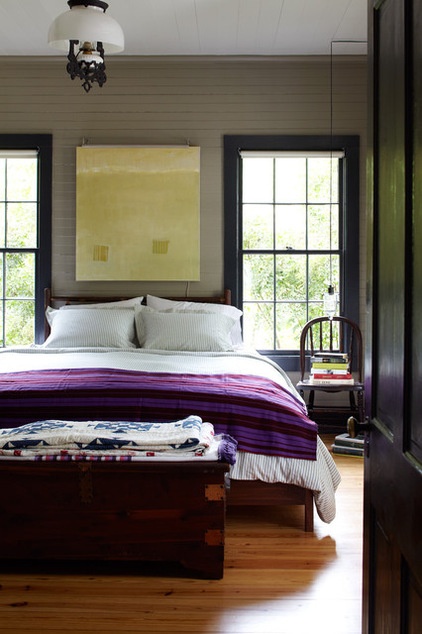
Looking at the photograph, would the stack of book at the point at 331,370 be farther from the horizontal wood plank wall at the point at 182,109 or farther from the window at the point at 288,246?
the horizontal wood plank wall at the point at 182,109

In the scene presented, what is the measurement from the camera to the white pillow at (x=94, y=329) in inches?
207

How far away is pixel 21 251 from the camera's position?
6090 mm

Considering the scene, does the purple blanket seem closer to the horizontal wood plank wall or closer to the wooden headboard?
the wooden headboard

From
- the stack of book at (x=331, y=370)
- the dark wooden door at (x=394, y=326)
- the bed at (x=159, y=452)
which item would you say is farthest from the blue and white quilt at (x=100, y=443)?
the stack of book at (x=331, y=370)

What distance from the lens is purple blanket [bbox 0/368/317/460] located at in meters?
3.48

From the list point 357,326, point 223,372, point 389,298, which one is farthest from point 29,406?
point 357,326

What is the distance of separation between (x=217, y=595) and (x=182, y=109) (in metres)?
4.27

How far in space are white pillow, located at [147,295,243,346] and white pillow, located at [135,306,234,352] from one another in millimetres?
224

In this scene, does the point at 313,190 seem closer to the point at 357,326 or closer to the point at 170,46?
the point at 357,326

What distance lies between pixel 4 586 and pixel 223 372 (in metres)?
1.71

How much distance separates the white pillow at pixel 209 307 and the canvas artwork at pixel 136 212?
0.26 meters

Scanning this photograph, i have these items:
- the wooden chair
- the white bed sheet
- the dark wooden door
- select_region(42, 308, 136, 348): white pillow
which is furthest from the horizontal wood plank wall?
the dark wooden door

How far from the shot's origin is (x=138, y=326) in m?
5.45

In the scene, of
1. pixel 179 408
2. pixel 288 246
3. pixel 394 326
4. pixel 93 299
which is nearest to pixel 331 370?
pixel 288 246
